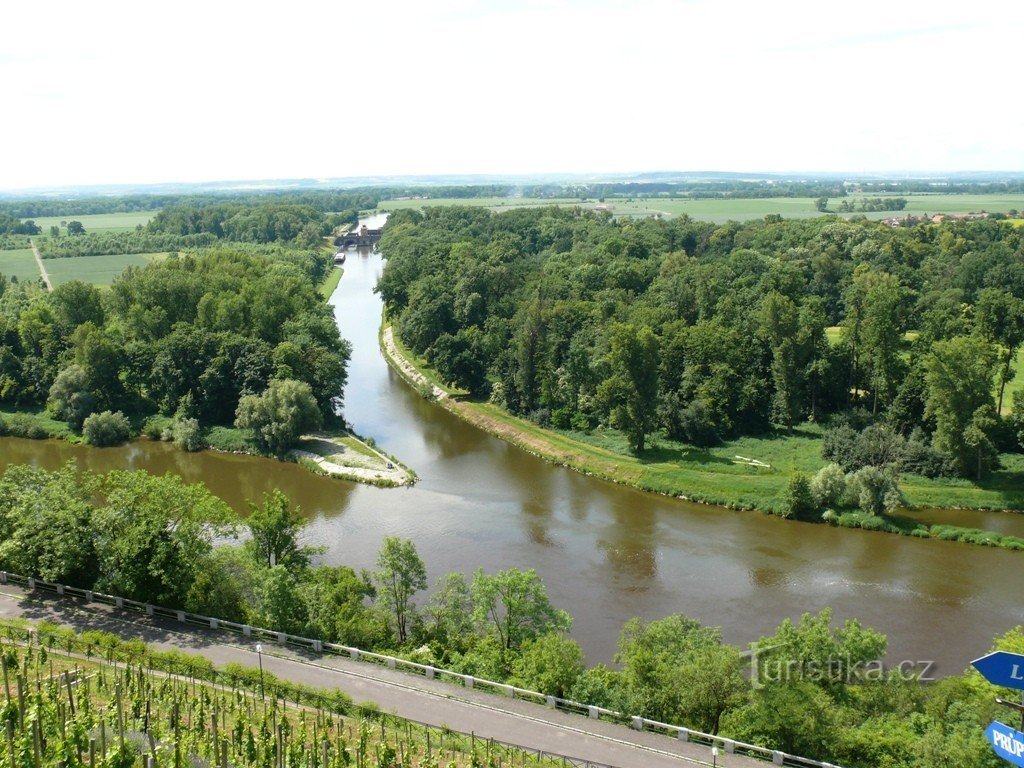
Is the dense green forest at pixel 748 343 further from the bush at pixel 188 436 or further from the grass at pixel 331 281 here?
the grass at pixel 331 281

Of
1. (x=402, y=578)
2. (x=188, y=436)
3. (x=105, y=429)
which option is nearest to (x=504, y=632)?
(x=402, y=578)

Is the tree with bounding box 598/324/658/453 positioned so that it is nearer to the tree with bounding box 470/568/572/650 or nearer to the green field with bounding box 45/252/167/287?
the tree with bounding box 470/568/572/650

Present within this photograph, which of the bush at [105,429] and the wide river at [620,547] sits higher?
the bush at [105,429]

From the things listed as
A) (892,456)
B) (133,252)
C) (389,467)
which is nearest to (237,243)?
(133,252)

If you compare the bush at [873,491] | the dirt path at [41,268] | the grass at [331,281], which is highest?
the dirt path at [41,268]

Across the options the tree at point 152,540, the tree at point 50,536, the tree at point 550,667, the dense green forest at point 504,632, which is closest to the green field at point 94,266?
the tree at point 50,536

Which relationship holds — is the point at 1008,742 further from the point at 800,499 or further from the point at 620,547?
the point at 800,499

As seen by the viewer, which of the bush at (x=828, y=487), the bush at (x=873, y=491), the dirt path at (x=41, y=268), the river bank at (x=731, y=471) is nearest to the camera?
the river bank at (x=731, y=471)
